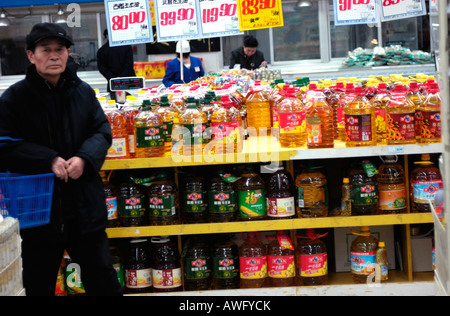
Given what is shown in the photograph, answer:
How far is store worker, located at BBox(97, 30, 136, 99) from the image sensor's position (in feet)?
31.6

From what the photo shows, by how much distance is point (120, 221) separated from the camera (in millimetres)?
4051

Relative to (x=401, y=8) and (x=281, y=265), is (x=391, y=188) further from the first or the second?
(x=401, y=8)

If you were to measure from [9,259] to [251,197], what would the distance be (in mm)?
2184

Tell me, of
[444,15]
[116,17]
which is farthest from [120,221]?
[444,15]

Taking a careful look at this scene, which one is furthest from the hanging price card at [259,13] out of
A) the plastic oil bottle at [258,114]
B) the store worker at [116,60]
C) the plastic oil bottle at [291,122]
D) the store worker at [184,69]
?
the store worker at [116,60]

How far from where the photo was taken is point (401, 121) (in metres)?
3.69

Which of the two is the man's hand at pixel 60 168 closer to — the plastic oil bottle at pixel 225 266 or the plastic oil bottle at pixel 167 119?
the plastic oil bottle at pixel 167 119

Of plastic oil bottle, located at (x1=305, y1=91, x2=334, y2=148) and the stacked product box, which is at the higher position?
plastic oil bottle, located at (x1=305, y1=91, x2=334, y2=148)

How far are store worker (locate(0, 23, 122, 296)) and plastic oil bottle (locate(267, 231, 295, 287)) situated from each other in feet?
4.29

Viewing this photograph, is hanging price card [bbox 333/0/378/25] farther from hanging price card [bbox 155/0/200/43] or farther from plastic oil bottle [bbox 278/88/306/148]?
plastic oil bottle [bbox 278/88/306/148]

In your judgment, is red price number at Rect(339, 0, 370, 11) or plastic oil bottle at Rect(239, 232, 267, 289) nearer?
plastic oil bottle at Rect(239, 232, 267, 289)

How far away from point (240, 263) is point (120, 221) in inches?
33.1

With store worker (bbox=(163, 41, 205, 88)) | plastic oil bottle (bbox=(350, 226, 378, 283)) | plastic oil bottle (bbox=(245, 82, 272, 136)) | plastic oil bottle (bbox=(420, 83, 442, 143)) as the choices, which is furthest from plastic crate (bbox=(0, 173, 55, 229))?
store worker (bbox=(163, 41, 205, 88))
